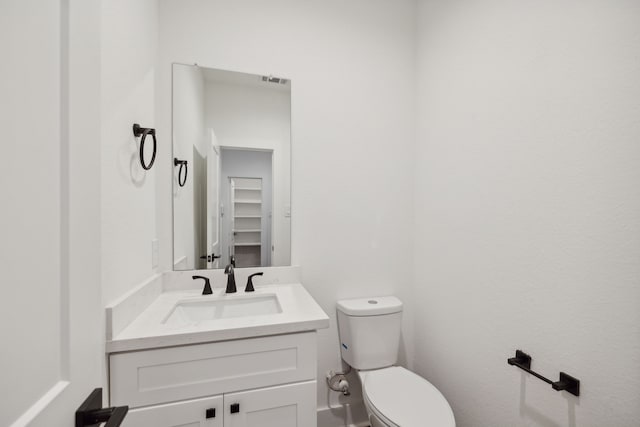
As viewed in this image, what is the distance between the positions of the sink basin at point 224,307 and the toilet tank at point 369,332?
1.50 ft

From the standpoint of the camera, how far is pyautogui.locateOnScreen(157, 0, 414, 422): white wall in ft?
5.00

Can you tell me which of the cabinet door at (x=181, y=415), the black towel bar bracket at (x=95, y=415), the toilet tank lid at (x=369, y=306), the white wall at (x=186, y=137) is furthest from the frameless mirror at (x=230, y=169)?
the black towel bar bracket at (x=95, y=415)

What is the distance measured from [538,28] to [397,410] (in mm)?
1627

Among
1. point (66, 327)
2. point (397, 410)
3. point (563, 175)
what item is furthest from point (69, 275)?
point (563, 175)

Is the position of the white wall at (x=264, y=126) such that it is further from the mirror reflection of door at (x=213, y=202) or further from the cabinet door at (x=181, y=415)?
the cabinet door at (x=181, y=415)

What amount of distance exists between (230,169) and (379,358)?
1.34 meters

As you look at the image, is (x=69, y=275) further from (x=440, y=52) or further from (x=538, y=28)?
(x=440, y=52)

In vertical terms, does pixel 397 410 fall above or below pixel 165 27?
below

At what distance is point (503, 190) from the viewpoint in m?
1.24

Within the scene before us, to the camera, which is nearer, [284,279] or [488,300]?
[488,300]

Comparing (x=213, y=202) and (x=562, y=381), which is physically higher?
(x=213, y=202)

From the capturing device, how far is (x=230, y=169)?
62.2 inches

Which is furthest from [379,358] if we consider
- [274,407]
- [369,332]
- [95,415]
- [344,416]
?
[95,415]

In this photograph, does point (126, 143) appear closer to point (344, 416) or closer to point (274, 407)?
point (274, 407)
